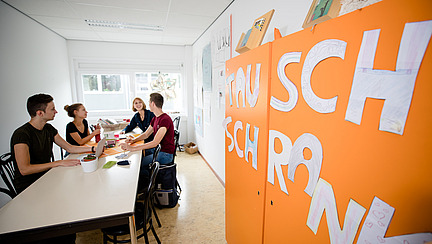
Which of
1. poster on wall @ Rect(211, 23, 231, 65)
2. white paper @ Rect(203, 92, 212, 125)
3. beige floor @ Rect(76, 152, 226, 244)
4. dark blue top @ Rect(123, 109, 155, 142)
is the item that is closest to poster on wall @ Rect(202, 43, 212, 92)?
white paper @ Rect(203, 92, 212, 125)

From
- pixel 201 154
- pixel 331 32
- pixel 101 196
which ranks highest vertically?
pixel 331 32

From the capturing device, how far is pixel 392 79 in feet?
1.82

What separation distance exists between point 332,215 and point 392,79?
1.81 feet

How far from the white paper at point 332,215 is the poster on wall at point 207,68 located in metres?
2.93

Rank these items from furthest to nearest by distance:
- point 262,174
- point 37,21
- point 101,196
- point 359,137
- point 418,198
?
1. point 37,21
2. point 101,196
3. point 262,174
4. point 359,137
5. point 418,198

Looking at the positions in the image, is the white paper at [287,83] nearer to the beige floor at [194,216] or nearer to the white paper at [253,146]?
the white paper at [253,146]

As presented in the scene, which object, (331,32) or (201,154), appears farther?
(201,154)

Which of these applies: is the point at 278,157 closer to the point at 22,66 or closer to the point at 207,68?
the point at 207,68

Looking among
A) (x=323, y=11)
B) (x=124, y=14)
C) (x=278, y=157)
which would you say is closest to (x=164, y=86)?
(x=124, y=14)

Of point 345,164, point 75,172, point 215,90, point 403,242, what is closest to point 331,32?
point 345,164

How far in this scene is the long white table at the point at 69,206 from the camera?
43.4 inches

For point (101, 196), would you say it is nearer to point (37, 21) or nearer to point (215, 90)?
point (215, 90)

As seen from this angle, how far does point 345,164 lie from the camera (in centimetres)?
72

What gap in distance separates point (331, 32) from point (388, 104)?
34 cm
